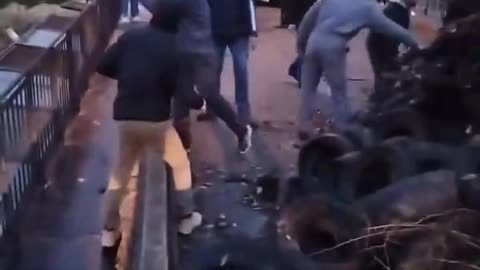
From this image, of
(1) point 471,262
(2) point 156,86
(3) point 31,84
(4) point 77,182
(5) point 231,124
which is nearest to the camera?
(1) point 471,262

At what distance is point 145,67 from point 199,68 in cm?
186

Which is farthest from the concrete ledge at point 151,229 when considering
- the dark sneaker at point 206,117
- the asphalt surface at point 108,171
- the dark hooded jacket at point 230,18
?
the dark sneaker at point 206,117

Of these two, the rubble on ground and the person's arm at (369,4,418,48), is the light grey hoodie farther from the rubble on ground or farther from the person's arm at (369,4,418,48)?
the rubble on ground

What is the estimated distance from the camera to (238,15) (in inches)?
366

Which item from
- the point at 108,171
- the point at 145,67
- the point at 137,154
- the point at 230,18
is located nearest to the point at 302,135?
the point at 230,18

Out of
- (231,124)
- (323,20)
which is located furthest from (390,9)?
(231,124)

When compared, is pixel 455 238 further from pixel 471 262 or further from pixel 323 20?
pixel 323 20

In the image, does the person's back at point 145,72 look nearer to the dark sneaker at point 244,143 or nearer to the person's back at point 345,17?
the dark sneaker at point 244,143

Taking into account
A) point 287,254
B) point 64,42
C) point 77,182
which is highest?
point 287,254

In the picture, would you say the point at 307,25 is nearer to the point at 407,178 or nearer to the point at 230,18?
the point at 230,18

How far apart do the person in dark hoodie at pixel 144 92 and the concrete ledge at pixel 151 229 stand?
169 cm

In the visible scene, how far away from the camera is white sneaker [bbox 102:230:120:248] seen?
6.06 m

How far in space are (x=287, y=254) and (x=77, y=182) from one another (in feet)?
11.4

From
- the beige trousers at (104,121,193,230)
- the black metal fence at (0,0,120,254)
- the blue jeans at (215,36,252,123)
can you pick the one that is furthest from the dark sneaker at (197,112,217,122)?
the beige trousers at (104,121,193,230)
